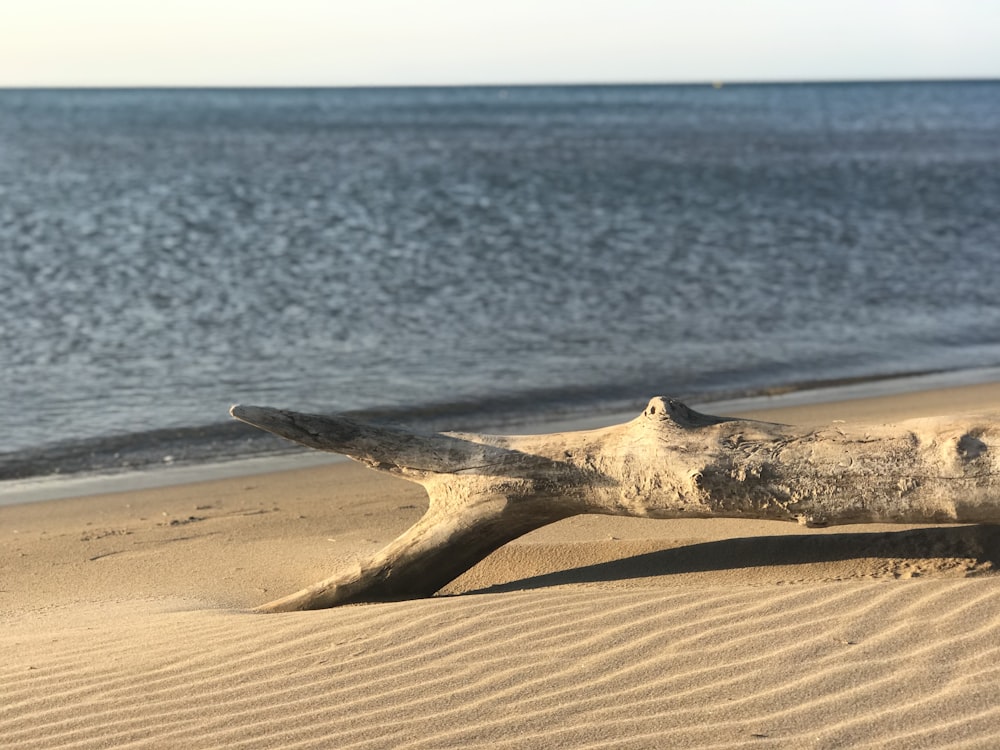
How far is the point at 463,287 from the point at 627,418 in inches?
271

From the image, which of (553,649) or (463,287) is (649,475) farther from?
(463,287)

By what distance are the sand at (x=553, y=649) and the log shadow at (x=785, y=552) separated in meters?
0.01

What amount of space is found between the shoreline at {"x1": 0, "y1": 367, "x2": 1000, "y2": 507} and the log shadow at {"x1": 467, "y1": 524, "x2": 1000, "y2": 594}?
3692 millimetres

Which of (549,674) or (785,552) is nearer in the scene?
(549,674)

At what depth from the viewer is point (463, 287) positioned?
1655 centimetres

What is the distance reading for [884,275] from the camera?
57.9ft

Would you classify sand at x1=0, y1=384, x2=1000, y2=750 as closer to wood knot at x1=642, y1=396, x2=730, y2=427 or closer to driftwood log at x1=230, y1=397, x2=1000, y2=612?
driftwood log at x1=230, y1=397, x2=1000, y2=612

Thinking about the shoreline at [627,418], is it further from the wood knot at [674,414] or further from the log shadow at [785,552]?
the wood knot at [674,414]

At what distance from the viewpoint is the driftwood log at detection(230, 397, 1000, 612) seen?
487 cm

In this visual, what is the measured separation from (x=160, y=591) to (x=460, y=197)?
23293 mm

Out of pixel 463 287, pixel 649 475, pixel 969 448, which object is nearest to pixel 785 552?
pixel 649 475

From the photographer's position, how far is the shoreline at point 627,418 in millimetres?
8336

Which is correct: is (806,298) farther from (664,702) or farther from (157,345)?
(664,702)

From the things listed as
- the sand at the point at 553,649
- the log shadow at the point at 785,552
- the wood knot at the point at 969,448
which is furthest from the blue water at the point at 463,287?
the wood knot at the point at 969,448
